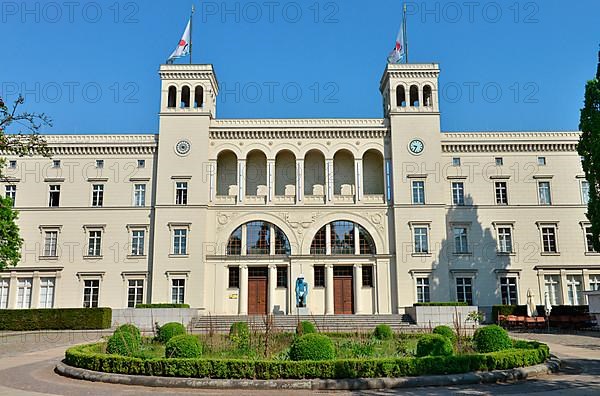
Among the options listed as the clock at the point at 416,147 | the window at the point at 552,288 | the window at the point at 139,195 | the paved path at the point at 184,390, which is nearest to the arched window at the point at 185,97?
the window at the point at 139,195

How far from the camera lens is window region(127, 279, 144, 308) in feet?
124

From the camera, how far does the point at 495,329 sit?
1599cm

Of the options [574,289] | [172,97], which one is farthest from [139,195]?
[574,289]

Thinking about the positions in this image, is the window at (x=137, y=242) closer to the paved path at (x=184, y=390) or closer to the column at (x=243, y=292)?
the column at (x=243, y=292)

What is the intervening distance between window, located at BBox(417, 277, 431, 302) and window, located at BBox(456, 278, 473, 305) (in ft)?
8.01

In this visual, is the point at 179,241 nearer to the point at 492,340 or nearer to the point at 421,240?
the point at 421,240

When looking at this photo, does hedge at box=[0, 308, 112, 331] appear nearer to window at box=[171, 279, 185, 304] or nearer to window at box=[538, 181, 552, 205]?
window at box=[171, 279, 185, 304]

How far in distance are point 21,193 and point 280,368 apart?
33639 mm

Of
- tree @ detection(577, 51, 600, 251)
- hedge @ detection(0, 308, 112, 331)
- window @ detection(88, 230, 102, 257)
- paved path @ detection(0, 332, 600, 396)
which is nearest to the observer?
paved path @ detection(0, 332, 600, 396)

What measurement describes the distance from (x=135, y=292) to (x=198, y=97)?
15.5 m

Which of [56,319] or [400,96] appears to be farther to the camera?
[400,96]

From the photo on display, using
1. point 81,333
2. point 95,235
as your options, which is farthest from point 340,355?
point 95,235

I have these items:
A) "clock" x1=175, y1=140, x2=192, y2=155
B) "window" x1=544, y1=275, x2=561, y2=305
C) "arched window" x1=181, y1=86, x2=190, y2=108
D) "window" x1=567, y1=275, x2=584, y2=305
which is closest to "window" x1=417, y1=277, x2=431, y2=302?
"window" x1=544, y1=275, x2=561, y2=305

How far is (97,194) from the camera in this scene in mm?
39844
